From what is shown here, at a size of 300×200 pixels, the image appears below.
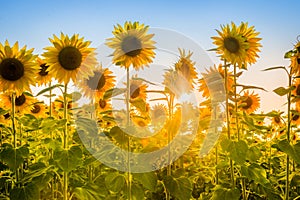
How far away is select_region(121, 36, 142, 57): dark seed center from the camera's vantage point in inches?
126

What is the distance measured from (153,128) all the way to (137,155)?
44 cm

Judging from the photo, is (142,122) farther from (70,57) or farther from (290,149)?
(290,149)

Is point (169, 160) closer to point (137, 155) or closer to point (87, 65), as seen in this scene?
point (137, 155)

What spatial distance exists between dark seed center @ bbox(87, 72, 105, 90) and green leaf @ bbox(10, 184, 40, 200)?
4.84 ft

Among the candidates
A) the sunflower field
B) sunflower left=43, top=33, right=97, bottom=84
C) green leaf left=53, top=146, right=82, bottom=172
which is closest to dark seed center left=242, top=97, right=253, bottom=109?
the sunflower field

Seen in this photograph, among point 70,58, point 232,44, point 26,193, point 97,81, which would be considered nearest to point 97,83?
point 97,81

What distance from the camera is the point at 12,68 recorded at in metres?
3.46

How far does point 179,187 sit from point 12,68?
173 cm

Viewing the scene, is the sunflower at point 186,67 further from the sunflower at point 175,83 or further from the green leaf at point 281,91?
the green leaf at point 281,91

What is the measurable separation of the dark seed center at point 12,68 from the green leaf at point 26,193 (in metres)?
1.05

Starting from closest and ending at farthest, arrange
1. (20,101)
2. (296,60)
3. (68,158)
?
(68,158) → (296,60) → (20,101)

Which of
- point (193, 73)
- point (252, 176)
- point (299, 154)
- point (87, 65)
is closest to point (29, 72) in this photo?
point (87, 65)

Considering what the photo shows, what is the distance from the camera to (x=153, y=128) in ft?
10.7

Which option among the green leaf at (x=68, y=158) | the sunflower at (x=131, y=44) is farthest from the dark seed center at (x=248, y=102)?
the green leaf at (x=68, y=158)
